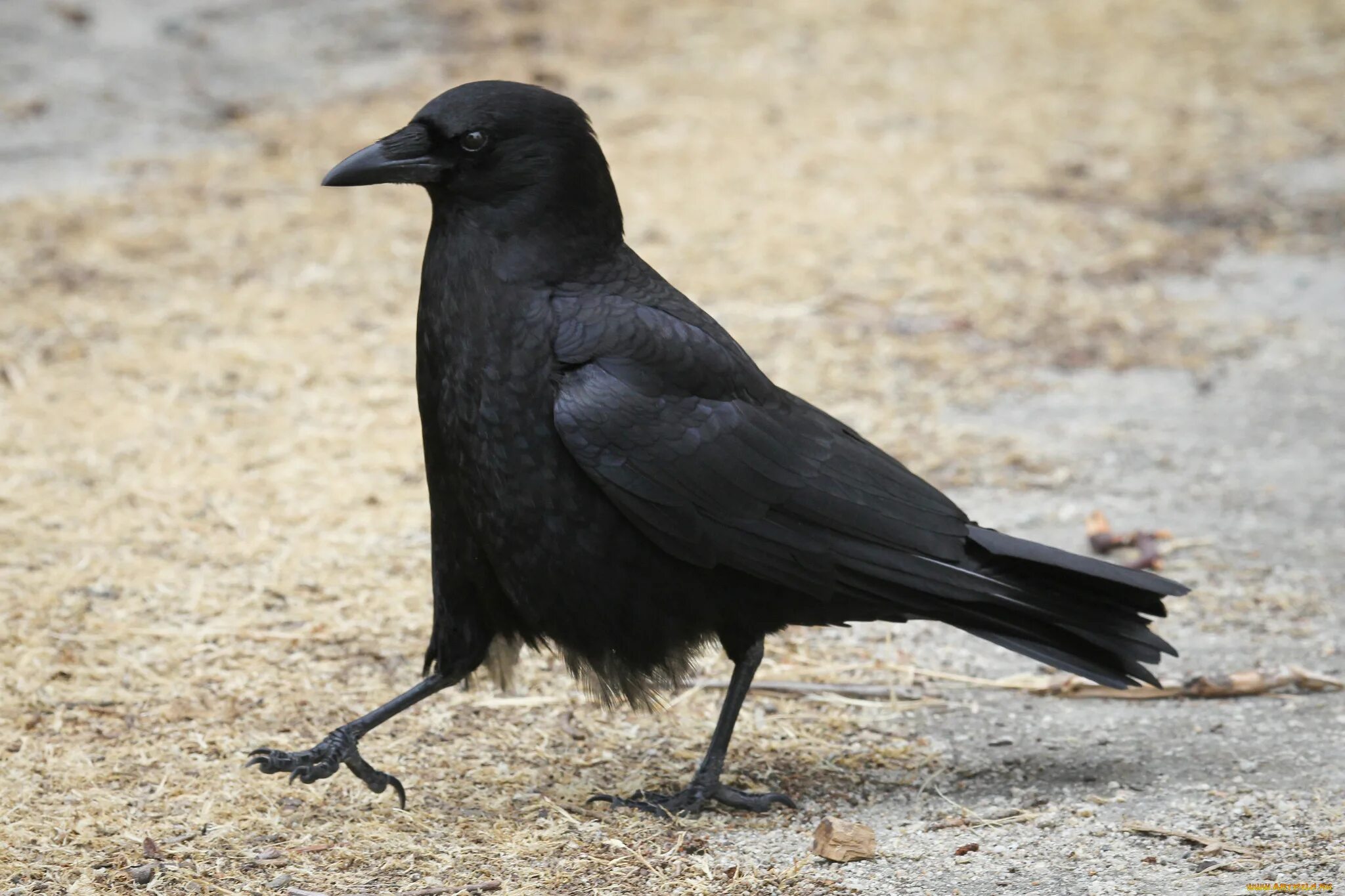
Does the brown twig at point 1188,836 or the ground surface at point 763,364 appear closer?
the brown twig at point 1188,836

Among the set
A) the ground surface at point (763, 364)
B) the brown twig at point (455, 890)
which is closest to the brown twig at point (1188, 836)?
the ground surface at point (763, 364)

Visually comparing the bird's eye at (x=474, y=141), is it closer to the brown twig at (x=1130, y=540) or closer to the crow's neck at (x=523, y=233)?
the crow's neck at (x=523, y=233)

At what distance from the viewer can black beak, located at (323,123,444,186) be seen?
366 cm

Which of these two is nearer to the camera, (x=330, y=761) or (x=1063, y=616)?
(x=330, y=761)

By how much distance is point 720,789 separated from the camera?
12.7 feet

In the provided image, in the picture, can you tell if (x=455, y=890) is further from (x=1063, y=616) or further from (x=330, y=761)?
(x=1063, y=616)

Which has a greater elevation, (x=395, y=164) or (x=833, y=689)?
(x=395, y=164)

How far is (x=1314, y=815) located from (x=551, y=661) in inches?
84.1

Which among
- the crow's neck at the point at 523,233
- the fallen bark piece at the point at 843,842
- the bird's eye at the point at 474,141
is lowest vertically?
the fallen bark piece at the point at 843,842

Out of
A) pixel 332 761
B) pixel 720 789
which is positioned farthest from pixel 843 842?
pixel 332 761

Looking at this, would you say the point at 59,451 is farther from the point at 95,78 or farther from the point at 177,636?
the point at 95,78

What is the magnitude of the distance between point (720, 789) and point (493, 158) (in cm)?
164

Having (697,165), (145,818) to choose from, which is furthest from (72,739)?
(697,165)

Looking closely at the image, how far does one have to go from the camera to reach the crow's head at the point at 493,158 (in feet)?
12.1
